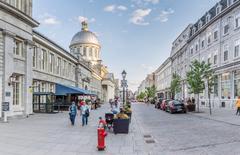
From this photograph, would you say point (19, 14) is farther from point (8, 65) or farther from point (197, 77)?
point (197, 77)

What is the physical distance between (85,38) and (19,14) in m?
75.0

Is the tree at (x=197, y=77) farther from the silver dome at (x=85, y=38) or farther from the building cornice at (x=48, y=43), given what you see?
the silver dome at (x=85, y=38)

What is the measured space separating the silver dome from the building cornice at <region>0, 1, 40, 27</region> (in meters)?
70.8

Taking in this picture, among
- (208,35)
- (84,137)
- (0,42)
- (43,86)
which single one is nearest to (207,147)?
(84,137)

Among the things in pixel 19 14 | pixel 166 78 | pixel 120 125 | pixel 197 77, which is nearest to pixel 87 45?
pixel 166 78

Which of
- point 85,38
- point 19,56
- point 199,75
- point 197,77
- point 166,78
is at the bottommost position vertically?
point 197,77

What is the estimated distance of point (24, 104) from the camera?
23.8m

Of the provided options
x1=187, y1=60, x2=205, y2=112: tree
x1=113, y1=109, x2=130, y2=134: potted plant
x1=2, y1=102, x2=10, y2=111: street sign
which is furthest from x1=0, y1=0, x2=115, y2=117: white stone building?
x1=187, y1=60, x2=205, y2=112: tree

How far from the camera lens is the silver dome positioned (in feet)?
316

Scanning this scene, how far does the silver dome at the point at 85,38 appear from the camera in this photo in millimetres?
96412

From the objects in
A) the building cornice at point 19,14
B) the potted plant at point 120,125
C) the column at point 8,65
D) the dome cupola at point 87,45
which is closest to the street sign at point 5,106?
the column at point 8,65

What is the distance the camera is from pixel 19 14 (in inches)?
885

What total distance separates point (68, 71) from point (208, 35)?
2182 cm

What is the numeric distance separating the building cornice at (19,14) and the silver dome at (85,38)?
70.8m
